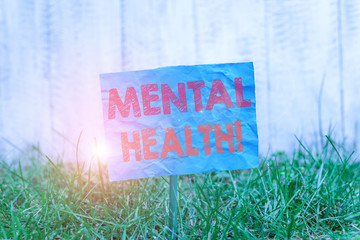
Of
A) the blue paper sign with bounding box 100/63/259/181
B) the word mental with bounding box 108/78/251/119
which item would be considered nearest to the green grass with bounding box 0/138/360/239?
the blue paper sign with bounding box 100/63/259/181

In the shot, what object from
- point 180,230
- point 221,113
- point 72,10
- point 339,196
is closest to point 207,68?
point 221,113

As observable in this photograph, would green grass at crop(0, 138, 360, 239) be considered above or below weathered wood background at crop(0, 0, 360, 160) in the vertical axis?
below

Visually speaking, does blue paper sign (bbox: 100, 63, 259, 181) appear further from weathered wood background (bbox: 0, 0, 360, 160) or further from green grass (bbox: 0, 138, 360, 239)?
weathered wood background (bbox: 0, 0, 360, 160)

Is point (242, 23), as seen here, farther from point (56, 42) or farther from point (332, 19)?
point (56, 42)

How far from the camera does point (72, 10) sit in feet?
4.11

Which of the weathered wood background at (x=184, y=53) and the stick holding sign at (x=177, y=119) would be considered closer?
the stick holding sign at (x=177, y=119)

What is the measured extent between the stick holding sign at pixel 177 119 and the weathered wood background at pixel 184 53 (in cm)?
60

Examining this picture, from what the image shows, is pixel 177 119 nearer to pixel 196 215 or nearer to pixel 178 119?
pixel 178 119

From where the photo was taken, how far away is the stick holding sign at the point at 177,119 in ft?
2.12

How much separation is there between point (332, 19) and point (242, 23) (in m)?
0.37

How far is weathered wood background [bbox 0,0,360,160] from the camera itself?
1.23 metres

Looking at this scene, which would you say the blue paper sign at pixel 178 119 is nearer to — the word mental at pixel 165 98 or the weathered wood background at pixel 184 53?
the word mental at pixel 165 98

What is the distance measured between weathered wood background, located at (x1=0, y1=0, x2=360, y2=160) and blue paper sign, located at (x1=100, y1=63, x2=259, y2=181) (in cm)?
60

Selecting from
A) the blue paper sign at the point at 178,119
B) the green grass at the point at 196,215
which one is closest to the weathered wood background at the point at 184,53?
the green grass at the point at 196,215
